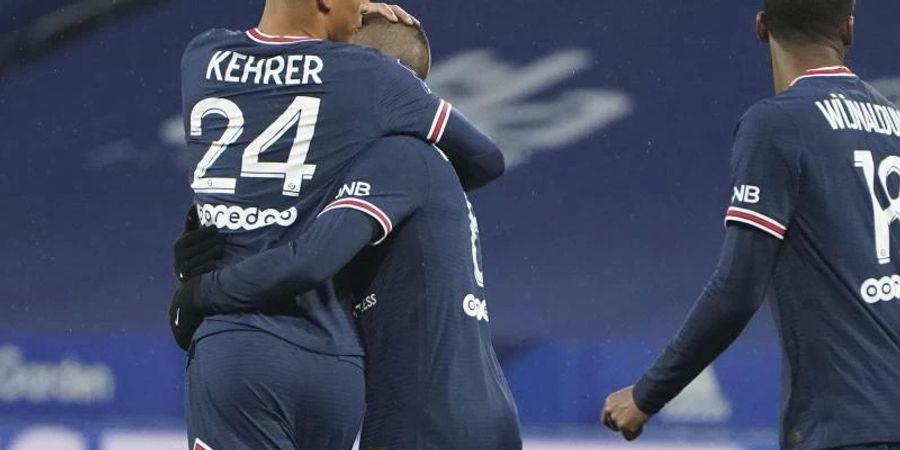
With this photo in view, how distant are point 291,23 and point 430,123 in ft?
0.85

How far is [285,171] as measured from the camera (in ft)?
7.54

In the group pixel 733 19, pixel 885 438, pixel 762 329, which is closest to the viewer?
pixel 885 438

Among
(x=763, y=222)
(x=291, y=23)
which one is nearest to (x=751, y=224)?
(x=763, y=222)

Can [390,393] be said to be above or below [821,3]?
below

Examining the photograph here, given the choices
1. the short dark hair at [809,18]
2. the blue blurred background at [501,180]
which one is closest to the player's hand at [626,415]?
the short dark hair at [809,18]

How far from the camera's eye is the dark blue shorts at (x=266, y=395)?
2.23 metres

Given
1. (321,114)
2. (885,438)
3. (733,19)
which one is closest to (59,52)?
(733,19)

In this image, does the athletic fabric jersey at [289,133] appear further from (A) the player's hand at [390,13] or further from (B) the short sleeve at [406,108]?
(A) the player's hand at [390,13]

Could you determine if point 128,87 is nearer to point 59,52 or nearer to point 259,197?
point 59,52

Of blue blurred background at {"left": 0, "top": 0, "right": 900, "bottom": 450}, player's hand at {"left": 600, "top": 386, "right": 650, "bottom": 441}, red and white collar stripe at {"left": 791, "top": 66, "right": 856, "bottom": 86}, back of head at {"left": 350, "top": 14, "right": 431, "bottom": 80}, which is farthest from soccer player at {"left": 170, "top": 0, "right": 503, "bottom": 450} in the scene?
blue blurred background at {"left": 0, "top": 0, "right": 900, "bottom": 450}

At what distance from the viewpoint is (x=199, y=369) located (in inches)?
89.4

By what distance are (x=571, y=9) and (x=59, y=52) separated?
6.95ft

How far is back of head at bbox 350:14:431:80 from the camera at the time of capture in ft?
8.63

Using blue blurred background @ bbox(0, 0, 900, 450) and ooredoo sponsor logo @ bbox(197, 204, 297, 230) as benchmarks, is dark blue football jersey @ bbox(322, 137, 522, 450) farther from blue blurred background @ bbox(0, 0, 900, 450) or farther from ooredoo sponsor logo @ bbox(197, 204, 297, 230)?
blue blurred background @ bbox(0, 0, 900, 450)
